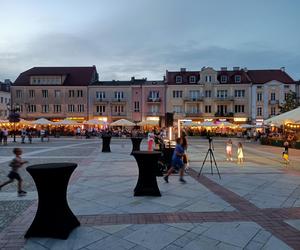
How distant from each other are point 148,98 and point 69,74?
53.1 ft

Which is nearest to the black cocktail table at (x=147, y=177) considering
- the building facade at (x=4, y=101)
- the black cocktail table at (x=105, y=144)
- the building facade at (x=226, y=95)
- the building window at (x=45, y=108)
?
the black cocktail table at (x=105, y=144)

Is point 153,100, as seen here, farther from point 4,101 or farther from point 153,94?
point 4,101

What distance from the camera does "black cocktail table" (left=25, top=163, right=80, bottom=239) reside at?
15.5 feet

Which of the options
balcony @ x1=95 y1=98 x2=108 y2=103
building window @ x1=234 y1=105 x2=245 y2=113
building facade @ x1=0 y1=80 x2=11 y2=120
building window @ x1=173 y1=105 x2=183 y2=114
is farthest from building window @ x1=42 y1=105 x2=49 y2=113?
building window @ x1=234 y1=105 x2=245 y2=113

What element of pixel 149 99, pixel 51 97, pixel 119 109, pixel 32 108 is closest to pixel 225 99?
pixel 149 99

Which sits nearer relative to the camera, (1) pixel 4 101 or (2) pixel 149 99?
(2) pixel 149 99

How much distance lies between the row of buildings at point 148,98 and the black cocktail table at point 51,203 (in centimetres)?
5016

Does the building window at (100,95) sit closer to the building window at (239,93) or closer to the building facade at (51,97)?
the building facade at (51,97)

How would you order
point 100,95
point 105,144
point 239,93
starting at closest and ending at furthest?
point 105,144
point 239,93
point 100,95

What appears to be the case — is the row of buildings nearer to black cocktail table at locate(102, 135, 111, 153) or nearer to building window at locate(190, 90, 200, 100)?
building window at locate(190, 90, 200, 100)

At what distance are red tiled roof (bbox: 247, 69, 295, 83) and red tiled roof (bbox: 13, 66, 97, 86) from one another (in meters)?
30.9

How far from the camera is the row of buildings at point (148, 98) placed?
179 ft

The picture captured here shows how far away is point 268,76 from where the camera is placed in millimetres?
55812

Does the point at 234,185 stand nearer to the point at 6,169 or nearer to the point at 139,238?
the point at 139,238
